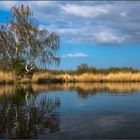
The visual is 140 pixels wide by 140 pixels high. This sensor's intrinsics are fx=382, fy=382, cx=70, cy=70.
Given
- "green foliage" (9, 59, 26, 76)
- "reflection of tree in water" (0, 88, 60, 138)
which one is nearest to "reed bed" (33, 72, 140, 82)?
"green foliage" (9, 59, 26, 76)

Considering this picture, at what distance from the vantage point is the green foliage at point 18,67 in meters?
48.3

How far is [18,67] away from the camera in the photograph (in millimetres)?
48219

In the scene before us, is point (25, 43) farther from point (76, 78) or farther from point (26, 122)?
point (26, 122)

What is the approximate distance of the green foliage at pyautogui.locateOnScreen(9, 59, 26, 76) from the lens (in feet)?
159

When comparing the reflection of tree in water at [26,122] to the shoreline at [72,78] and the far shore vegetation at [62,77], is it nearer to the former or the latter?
the far shore vegetation at [62,77]

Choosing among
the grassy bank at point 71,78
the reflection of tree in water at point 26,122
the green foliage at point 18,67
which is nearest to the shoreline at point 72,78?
the grassy bank at point 71,78

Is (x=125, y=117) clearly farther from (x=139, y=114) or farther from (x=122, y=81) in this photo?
(x=122, y=81)

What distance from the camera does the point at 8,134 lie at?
37.5 feet

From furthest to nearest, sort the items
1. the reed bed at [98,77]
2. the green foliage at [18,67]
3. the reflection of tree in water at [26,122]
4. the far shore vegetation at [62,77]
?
the reed bed at [98,77]
the green foliage at [18,67]
the far shore vegetation at [62,77]
the reflection of tree in water at [26,122]

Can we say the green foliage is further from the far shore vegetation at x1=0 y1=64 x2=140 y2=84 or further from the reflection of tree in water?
the reflection of tree in water

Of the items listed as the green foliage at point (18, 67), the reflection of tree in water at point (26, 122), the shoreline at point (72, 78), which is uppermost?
the green foliage at point (18, 67)

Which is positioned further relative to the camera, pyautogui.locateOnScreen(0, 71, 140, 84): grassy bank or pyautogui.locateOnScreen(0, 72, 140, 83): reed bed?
pyautogui.locateOnScreen(0, 72, 140, 83): reed bed

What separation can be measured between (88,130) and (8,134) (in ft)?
7.89

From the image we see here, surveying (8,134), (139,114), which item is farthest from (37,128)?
(139,114)
